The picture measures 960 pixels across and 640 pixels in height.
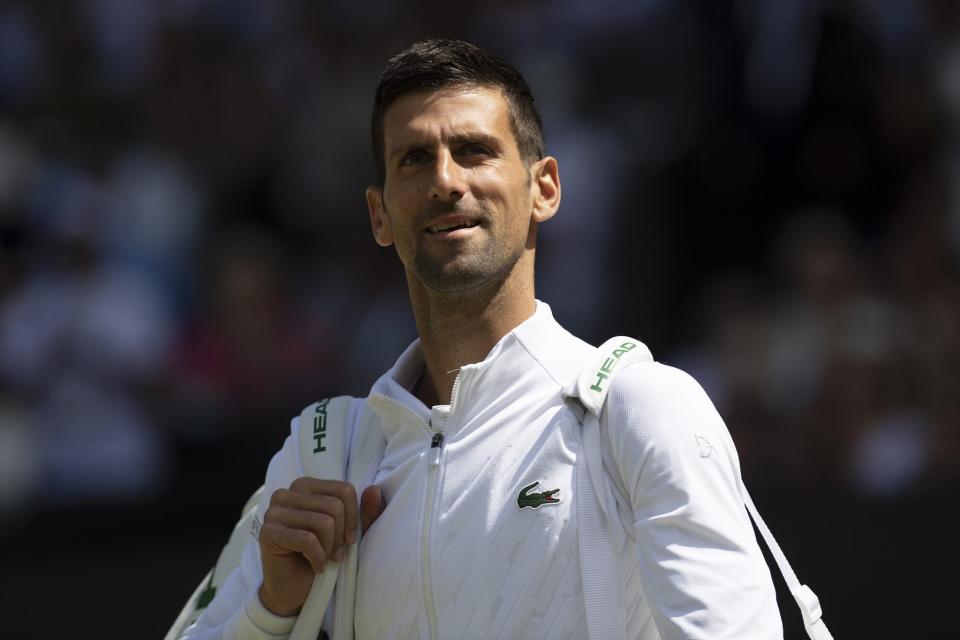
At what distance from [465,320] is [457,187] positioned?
0.97 ft

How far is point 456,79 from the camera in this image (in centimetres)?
Answer: 301

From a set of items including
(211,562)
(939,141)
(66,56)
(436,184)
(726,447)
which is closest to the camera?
(726,447)

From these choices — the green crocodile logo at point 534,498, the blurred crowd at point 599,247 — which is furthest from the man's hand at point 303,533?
the blurred crowd at point 599,247

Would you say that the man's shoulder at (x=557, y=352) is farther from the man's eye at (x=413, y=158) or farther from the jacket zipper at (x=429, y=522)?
the man's eye at (x=413, y=158)

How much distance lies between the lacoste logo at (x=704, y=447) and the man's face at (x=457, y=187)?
2.09 ft

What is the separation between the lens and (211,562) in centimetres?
672

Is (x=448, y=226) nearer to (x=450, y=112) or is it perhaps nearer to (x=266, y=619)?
(x=450, y=112)

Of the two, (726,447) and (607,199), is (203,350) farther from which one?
(726,447)

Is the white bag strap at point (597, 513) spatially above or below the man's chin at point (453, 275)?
below

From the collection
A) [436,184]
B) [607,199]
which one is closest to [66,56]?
[607,199]

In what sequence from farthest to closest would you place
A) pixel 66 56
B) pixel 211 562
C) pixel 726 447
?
pixel 66 56 < pixel 211 562 < pixel 726 447

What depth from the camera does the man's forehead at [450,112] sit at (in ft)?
9.77

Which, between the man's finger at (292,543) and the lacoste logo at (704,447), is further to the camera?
the man's finger at (292,543)

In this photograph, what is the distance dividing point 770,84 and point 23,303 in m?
4.11
